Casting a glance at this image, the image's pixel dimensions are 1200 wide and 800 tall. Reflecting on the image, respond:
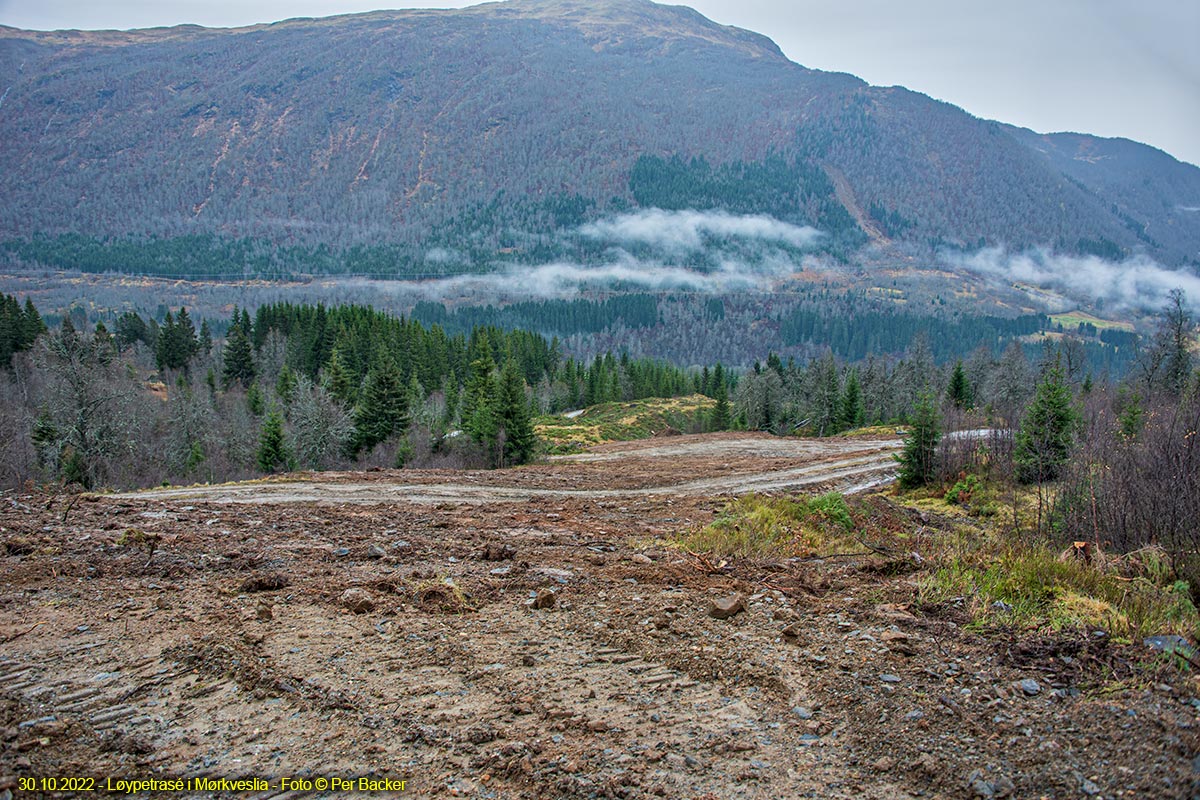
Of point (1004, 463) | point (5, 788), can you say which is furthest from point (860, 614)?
point (1004, 463)

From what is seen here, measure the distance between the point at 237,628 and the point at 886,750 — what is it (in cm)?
576

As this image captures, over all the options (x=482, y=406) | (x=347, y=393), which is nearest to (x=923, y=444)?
(x=482, y=406)

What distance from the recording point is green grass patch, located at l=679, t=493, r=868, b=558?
9.70 metres

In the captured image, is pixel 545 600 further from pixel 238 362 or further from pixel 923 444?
pixel 238 362

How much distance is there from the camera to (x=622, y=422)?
72.7 metres

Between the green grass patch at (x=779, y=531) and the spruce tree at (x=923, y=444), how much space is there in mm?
9560

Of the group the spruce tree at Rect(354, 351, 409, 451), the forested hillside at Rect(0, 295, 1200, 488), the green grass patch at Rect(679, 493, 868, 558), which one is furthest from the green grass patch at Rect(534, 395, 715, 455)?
the green grass patch at Rect(679, 493, 868, 558)

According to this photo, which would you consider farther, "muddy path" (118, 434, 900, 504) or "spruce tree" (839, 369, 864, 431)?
"spruce tree" (839, 369, 864, 431)

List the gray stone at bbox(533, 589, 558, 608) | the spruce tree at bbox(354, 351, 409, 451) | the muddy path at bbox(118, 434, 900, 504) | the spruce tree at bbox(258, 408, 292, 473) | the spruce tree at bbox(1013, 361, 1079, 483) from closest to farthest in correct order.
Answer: the gray stone at bbox(533, 589, 558, 608), the muddy path at bbox(118, 434, 900, 504), the spruce tree at bbox(1013, 361, 1079, 483), the spruce tree at bbox(258, 408, 292, 473), the spruce tree at bbox(354, 351, 409, 451)

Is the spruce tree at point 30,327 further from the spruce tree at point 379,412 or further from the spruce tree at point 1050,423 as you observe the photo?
the spruce tree at point 1050,423

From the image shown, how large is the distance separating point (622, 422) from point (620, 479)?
5097cm

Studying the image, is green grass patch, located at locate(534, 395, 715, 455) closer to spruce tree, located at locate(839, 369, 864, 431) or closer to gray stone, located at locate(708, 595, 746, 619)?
spruce tree, located at locate(839, 369, 864, 431)

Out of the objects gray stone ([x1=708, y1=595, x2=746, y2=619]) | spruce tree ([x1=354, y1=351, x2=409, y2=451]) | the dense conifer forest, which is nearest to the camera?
gray stone ([x1=708, y1=595, x2=746, y2=619])

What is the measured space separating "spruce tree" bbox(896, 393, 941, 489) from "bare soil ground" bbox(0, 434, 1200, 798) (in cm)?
1448
